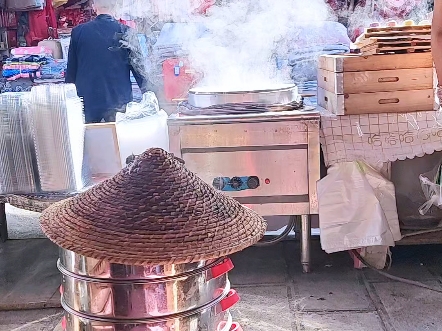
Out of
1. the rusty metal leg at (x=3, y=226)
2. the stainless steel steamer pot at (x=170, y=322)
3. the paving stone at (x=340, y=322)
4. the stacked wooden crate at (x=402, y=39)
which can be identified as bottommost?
the paving stone at (x=340, y=322)

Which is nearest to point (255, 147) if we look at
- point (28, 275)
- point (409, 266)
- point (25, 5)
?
point (409, 266)

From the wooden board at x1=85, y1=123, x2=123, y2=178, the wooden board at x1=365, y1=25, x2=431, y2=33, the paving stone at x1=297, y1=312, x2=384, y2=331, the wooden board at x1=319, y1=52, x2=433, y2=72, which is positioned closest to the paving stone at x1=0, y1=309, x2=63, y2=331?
the wooden board at x1=85, y1=123, x2=123, y2=178

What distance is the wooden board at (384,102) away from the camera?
136 inches

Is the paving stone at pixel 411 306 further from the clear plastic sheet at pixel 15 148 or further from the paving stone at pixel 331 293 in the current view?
the clear plastic sheet at pixel 15 148

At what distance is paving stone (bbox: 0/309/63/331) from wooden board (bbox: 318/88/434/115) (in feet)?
6.68

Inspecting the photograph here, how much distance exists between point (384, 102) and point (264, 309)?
1417 mm

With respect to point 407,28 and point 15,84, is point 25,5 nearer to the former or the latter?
point 15,84

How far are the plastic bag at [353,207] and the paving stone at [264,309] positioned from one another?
0.46 m

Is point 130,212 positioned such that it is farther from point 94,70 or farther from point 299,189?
point 94,70

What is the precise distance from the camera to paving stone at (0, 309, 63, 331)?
3166mm

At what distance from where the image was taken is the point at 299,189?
3486mm

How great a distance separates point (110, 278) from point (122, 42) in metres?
3.34

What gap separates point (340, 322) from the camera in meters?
3.05

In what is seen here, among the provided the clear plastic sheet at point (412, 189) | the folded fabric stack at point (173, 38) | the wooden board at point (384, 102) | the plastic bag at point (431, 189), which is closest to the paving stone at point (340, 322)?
the plastic bag at point (431, 189)
